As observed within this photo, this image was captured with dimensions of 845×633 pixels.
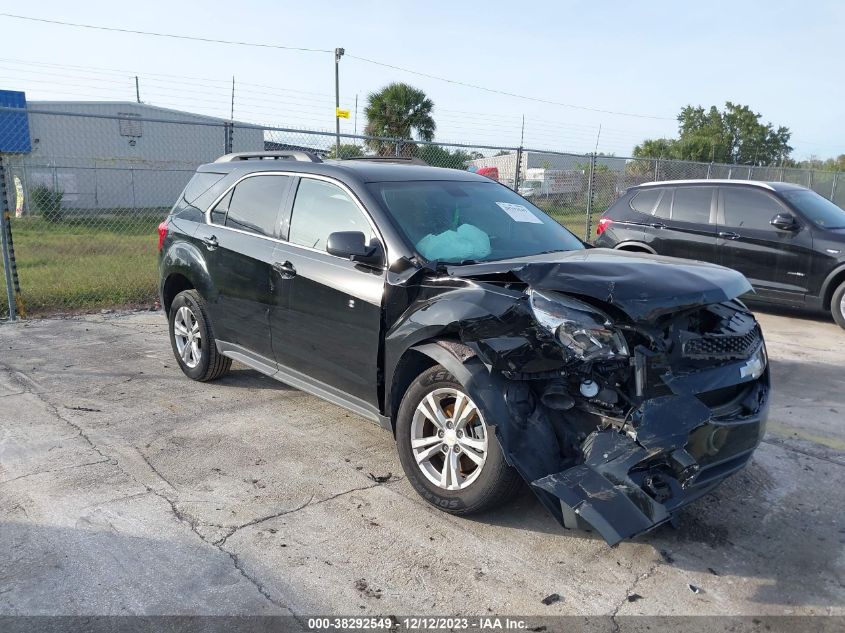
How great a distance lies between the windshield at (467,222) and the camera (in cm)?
423

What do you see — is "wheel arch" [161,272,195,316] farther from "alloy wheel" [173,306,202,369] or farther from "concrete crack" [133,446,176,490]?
"concrete crack" [133,446,176,490]

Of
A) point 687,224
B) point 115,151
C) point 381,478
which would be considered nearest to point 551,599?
point 381,478

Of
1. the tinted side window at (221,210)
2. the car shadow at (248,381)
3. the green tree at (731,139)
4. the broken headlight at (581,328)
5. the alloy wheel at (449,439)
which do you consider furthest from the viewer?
the green tree at (731,139)

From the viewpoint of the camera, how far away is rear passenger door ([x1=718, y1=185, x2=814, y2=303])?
8578 millimetres

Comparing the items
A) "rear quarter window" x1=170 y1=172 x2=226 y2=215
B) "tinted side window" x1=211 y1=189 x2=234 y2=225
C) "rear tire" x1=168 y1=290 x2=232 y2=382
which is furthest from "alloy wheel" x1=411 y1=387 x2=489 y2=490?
"rear quarter window" x1=170 y1=172 x2=226 y2=215

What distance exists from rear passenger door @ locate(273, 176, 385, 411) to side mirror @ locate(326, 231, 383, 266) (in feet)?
0.29

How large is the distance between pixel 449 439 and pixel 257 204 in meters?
2.54

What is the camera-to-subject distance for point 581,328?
3.28 metres

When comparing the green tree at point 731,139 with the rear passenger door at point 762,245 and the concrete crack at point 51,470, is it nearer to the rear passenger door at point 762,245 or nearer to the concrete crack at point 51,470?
the rear passenger door at point 762,245

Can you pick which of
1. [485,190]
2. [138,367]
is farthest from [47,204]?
[485,190]

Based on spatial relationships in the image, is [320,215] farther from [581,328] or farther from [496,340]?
[581,328]

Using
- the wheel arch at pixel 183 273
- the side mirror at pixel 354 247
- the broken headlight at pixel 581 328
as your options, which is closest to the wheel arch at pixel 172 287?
the wheel arch at pixel 183 273

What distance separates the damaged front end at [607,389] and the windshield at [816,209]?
6069 mm

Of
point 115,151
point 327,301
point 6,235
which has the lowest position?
point 6,235
